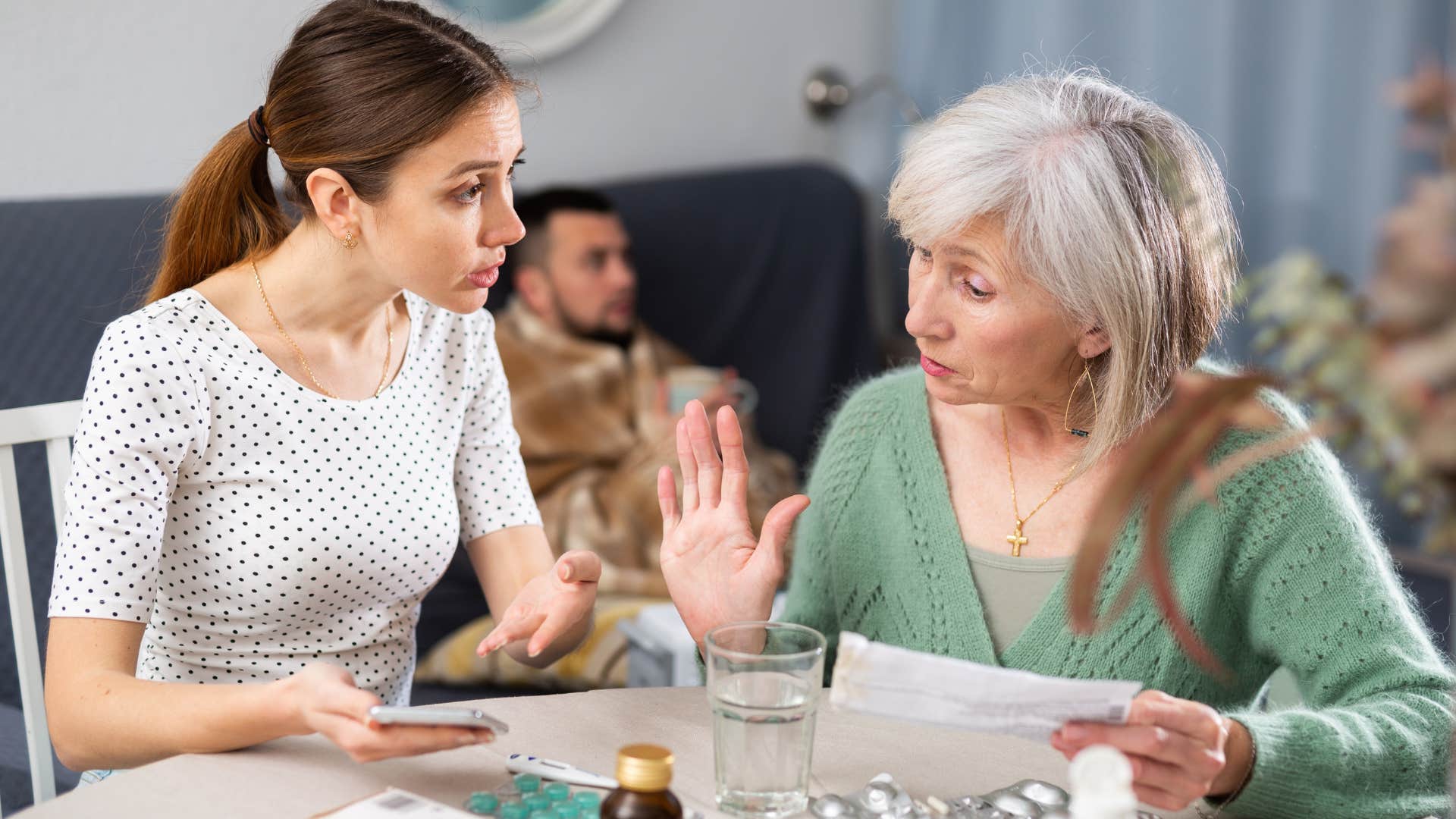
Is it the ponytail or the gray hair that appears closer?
the gray hair

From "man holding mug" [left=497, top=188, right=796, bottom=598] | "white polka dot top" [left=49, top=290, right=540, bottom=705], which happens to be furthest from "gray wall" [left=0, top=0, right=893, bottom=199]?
"white polka dot top" [left=49, top=290, right=540, bottom=705]

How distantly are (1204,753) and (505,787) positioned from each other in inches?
19.8

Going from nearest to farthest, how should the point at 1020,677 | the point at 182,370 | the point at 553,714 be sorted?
the point at 1020,677 < the point at 553,714 < the point at 182,370

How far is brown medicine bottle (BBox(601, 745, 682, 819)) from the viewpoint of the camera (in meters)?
0.80

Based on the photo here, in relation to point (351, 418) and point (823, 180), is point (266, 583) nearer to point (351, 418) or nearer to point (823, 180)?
point (351, 418)

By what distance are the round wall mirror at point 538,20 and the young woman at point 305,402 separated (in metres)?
1.51

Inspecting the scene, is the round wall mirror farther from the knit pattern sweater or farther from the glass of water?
the glass of water

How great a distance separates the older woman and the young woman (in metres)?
0.32

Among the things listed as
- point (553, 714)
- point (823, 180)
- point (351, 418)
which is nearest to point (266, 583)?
point (351, 418)

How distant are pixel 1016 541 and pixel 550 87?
1970 mm

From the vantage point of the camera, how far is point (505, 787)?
0.94 metres

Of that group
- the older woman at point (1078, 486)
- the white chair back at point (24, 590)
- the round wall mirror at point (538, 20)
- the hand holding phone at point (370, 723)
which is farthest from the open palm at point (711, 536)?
the round wall mirror at point (538, 20)

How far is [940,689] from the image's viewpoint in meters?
0.81

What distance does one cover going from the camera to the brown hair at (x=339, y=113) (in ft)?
4.09
